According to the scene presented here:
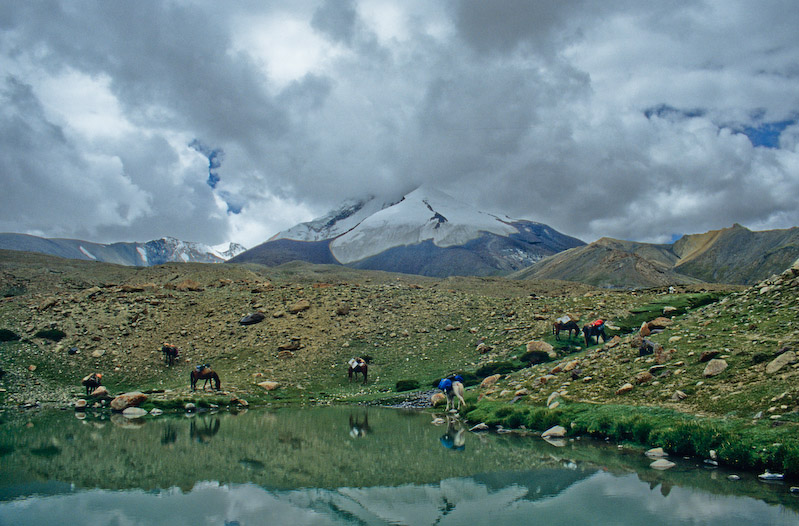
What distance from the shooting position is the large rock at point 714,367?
17562 millimetres

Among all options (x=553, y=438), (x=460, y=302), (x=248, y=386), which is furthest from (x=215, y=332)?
(x=553, y=438)

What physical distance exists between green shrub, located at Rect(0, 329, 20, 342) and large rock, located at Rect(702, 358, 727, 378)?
4793 centimetres

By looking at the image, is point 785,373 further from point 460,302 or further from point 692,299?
point 460,302

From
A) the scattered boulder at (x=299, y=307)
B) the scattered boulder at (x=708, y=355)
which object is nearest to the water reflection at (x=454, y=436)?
the scattered boulder at (x=708, y=355)

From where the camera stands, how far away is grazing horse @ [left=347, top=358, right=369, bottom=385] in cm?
3703

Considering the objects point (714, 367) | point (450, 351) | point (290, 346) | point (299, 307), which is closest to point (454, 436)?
point (714, 367)

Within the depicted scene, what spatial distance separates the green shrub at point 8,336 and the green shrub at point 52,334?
55.4 inches

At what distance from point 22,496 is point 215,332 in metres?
32.5

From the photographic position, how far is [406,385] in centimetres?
3425

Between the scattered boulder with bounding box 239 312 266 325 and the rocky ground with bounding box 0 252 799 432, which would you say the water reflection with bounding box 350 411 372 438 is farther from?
the scattered boulder with bounding box 239 312 266 325

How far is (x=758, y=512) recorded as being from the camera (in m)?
9.66

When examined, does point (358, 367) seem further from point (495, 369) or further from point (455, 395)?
point (455, 395)

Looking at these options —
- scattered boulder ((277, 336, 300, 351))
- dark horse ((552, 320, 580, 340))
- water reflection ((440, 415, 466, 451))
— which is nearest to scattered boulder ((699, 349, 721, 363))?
water reflection ((440, 415, 466, 451))

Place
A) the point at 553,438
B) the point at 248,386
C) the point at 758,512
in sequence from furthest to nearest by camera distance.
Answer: the point at 248,386, the point at 553,438, the point at 758,512
